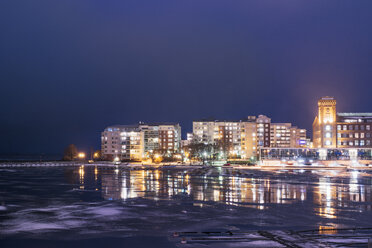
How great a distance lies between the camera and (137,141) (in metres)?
177

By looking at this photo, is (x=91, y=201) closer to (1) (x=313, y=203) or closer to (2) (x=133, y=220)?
(2) (x=133, y=220)

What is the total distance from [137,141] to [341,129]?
94.9m

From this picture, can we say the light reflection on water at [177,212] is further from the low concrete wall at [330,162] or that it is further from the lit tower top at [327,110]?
the lit tower top at [327,110]

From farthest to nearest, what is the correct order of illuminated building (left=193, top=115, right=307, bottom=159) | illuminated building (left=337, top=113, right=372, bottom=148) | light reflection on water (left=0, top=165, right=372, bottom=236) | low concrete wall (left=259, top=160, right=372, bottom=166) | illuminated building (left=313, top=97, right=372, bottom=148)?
illuminated building (left=193, top=115, right=307, bottom=159)
illuminated building (left=313, top=97, right=372, bottom=148)
illuminated building (left=337, top=113, right=372, bottom=148)
low concrete wall (left=259, top=160, right=372, bottom=166)
light reflection on water (left=0, top=165, right=372, bottom=236)

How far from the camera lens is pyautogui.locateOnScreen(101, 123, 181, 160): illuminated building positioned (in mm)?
176500

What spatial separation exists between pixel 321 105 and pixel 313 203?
4787 inches

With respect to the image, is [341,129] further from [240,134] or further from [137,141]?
[137,141]

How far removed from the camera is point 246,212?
21375 millimetres

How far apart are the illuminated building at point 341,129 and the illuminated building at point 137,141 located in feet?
240

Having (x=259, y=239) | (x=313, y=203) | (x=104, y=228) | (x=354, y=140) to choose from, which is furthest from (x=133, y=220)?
(x=354, y=140)

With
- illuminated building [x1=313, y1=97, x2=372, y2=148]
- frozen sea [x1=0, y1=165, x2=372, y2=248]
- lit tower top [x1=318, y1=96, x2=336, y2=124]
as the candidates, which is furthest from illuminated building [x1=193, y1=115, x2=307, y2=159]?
frozen sea [x1=0, y1=165, x2=372, y2=248]

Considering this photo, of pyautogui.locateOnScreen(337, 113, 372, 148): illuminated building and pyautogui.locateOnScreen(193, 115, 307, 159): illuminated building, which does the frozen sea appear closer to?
pyautogui.locateOnScreen(337, 113, 372, 148): illuminated building

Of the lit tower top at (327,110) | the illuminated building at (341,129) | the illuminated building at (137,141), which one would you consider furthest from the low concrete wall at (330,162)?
the illuminated building at (137,141)

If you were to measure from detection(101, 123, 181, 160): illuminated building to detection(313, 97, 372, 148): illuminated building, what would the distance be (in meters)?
73.0
